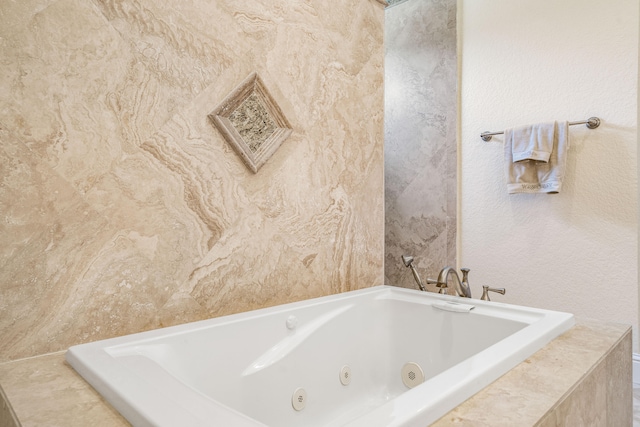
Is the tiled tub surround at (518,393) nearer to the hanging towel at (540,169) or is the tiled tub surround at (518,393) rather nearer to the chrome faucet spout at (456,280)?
the chrome faucet spout at (456,280)

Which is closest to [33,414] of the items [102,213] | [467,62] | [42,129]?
[102,213]

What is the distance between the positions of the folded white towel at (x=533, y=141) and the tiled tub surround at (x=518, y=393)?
1325mm

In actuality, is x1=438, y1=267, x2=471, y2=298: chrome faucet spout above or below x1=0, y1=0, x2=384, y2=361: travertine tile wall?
below

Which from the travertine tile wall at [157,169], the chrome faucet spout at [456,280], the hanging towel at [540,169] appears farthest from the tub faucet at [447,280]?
the hanging towel at [540,169]

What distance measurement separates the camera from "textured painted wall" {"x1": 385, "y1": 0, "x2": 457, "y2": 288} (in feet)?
9.13

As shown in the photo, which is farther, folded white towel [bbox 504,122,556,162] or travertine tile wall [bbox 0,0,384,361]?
folded white towel [bbox 504,122,556,162]

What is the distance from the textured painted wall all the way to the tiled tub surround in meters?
1.60

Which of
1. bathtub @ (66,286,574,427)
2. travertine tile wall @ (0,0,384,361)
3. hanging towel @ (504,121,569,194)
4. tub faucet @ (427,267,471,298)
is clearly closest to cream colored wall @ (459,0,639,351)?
hanging towel @ (504,121,569,194)

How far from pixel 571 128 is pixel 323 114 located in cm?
153

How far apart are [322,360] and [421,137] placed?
188 centimetres

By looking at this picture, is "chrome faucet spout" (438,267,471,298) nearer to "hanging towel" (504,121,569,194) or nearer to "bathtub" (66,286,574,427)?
"bathtub" (66,286,574,427)

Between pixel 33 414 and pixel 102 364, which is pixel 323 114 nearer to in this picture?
pixel 102 364

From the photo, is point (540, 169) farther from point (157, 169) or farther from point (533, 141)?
point (157, 169)

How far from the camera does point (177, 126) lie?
130cm
